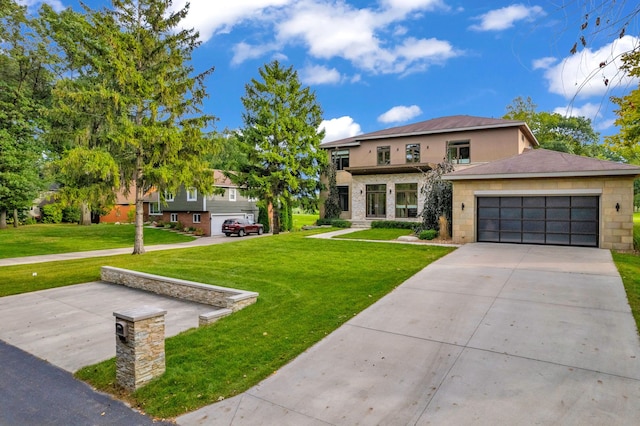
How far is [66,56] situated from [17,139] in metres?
8.84

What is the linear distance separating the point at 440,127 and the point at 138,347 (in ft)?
76.3

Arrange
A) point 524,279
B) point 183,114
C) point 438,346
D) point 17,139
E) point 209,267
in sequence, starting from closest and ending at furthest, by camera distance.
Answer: point 438,346
point 524,279
point 209,267
point 183,114
point 17,139

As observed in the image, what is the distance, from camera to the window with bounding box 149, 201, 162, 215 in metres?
35.7

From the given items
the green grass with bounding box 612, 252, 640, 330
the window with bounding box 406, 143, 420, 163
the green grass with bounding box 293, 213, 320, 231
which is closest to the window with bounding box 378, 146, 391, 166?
the window with bounding box 406, 143, 420, 163

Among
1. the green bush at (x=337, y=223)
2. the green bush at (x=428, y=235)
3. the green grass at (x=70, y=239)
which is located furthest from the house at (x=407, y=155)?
the green grass at (x=70, y=239)

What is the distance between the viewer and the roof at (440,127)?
A: 71.9ft

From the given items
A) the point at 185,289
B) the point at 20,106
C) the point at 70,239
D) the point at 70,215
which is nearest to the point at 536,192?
the point at 185,289

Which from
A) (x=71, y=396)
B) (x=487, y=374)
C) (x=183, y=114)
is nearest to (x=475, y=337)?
(x=487, y=374)

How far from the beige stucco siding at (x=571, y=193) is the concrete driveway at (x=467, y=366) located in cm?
682

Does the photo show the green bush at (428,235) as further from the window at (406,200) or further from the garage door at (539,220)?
the window at (406,200)

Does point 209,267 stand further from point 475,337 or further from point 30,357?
point 475,337

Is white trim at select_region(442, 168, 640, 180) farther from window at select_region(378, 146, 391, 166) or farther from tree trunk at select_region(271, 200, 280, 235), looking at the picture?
tree trunk at select_region(271, 200, 280, 235)

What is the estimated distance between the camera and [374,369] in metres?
5.05

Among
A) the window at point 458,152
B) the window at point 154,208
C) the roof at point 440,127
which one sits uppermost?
the roof at point 440,127
